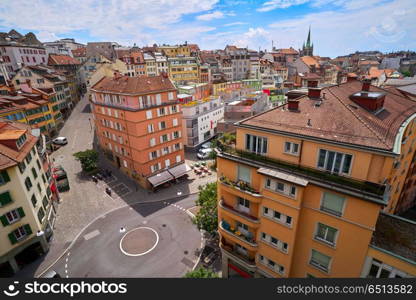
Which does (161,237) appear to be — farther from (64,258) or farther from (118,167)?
(118,167)

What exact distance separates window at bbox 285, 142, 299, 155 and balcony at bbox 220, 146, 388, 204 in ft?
3.61

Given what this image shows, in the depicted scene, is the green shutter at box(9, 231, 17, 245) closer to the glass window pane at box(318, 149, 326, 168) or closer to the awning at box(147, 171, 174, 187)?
the awning at box(147, 171, 174, 187)

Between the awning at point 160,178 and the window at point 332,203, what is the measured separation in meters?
37.9

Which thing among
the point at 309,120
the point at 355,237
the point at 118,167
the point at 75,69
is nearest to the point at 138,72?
the point at 75,69

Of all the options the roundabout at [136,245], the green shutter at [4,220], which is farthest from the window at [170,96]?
the green shutter at [4,220]

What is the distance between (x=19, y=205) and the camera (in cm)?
3002

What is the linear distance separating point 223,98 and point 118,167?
5144 cm

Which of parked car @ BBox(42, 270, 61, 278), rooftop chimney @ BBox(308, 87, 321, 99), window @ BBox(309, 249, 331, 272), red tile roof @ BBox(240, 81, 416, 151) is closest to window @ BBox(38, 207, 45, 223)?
parked car @ BBox(42, 270, 61, 278)

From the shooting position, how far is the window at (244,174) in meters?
22.4

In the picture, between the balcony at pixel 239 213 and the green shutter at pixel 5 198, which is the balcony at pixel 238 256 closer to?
the balcony at pixel 239 213

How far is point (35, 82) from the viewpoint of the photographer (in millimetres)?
77750

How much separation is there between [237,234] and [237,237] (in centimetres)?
36

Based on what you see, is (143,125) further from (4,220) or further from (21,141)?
(4,220)

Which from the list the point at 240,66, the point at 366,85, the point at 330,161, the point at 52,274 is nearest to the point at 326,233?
the point at 330,161
